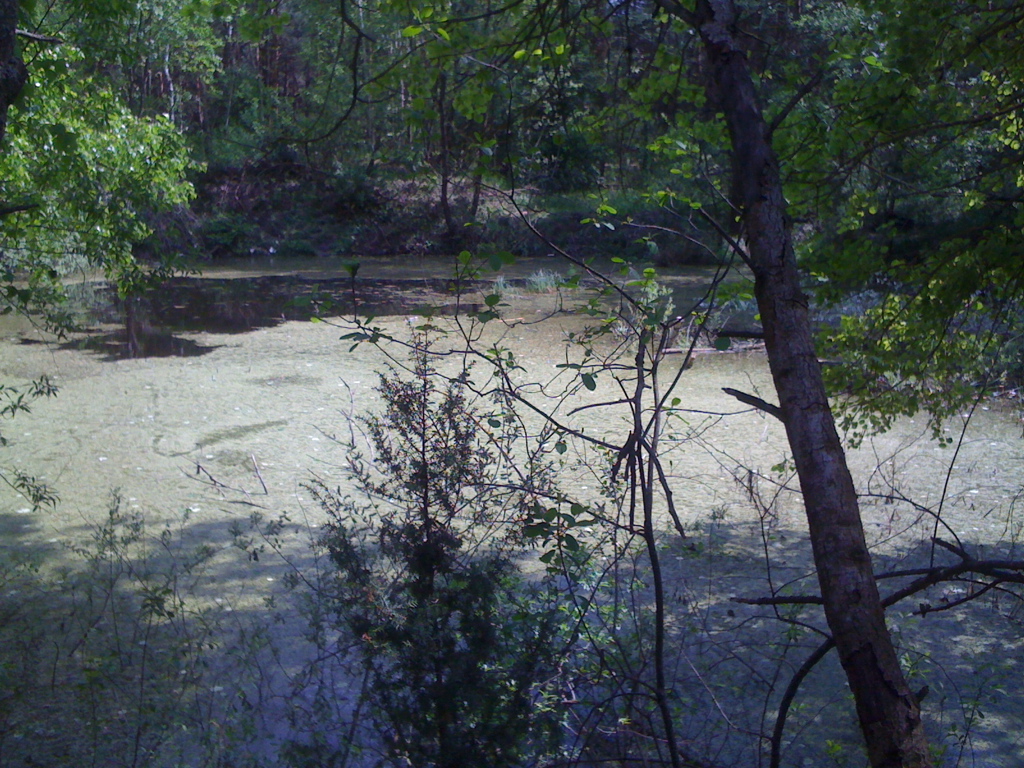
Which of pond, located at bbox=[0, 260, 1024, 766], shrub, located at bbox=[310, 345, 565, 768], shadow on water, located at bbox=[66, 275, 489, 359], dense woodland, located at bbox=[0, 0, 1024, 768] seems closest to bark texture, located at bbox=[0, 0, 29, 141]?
dense woodland, located at bbox=[0, 0, 1024, 768]

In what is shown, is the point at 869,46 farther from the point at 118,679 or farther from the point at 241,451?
the point at 241,451

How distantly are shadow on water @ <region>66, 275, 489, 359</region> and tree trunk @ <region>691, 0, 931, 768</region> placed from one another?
22.8 feet

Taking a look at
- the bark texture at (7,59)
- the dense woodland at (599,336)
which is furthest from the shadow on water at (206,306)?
the bark texture at (7,59)

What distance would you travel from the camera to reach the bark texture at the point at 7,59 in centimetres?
170

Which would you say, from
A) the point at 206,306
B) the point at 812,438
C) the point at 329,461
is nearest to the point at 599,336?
the point at 812,438

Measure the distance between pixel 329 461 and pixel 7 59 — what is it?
4.54 meters

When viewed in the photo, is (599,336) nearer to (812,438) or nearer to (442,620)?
(442,620)

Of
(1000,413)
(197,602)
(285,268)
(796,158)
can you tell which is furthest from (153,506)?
(285,268)

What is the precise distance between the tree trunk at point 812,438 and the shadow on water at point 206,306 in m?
6.96

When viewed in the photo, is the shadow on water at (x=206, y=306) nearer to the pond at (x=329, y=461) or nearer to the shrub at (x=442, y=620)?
the pond at (x=329, y=461)

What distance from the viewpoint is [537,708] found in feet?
8.08

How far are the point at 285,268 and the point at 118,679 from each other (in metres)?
14.7

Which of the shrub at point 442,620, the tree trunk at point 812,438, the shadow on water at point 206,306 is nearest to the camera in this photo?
the tree trunk at point 812,438

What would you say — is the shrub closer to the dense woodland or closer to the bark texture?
the dense woodland
